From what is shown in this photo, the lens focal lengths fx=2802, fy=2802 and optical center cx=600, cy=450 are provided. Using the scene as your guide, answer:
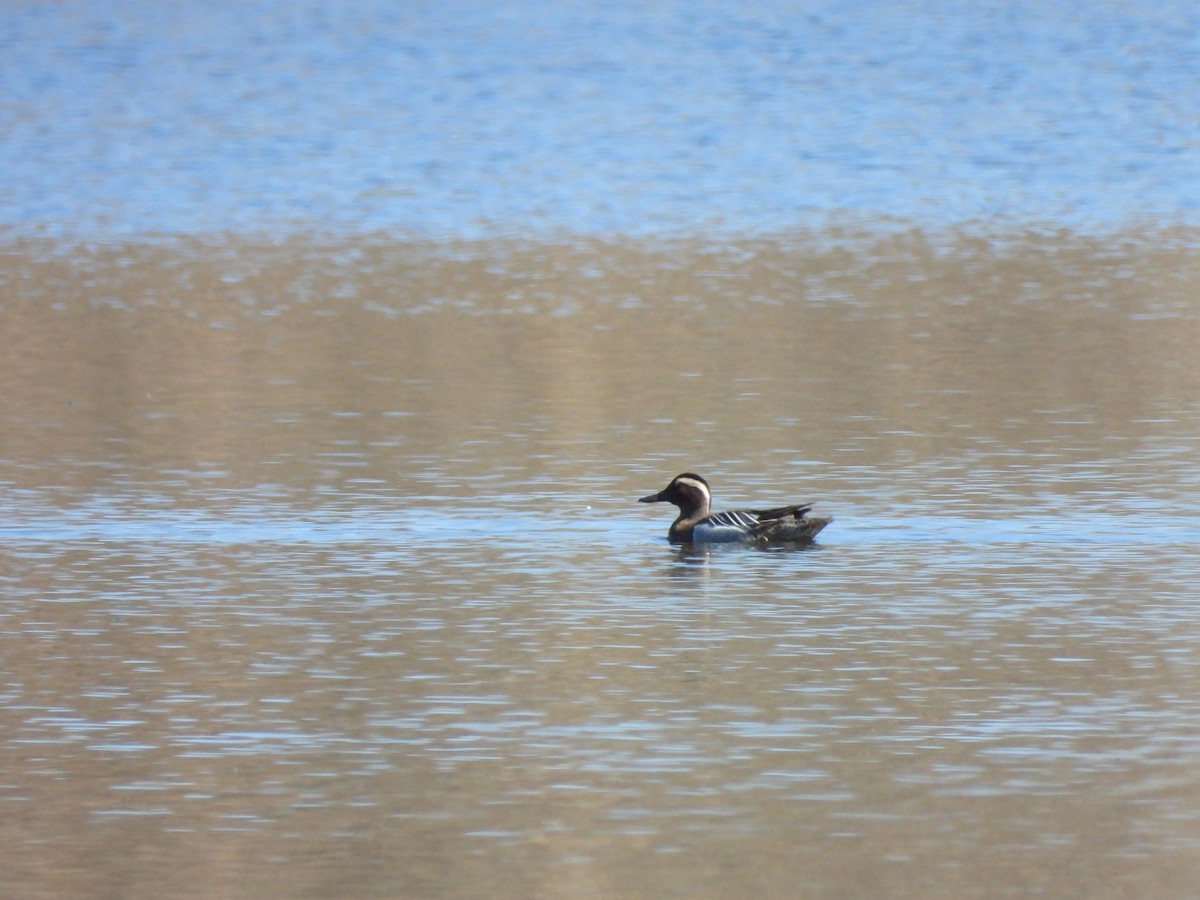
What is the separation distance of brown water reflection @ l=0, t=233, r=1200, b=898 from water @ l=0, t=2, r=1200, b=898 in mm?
34

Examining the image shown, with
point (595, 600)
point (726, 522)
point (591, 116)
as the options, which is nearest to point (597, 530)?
point (726, 522)

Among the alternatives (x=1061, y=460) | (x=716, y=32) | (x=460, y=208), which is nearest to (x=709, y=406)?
(x=1061, y=460)

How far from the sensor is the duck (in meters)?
14.4

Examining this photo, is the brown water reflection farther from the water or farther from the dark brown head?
the dark brown head

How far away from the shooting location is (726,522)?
14.7 meters

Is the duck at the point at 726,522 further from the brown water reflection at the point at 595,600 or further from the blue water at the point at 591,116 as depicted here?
the blue water at the point at 591,116

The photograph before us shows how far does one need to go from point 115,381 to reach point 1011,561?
9.27m

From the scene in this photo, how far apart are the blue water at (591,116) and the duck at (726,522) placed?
681 inches

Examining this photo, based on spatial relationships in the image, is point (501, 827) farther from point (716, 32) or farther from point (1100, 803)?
point (716, 32)

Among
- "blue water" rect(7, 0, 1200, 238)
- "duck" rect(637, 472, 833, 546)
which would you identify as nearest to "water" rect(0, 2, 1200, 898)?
"duck" rect(637, 472, 833, 546)

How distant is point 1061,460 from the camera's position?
1669 centimetres

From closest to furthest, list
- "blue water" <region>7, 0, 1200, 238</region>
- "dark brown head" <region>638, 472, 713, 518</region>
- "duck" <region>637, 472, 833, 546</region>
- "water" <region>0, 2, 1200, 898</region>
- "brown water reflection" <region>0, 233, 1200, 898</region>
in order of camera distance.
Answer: "brown water reflection" <region>0, 233, 1200, 898</region> < "water" <region>0, 2, 1200, 898</region> < "duck" <region>637, 472, 833, 546</region> < "dark brown head" <region>638, 472, 713, 518</region> < "blue water" <region>7, 0, 1200, 238</region>

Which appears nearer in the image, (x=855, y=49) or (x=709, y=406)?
(x=709, y=406)

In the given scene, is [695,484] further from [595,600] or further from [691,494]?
[595,600]
